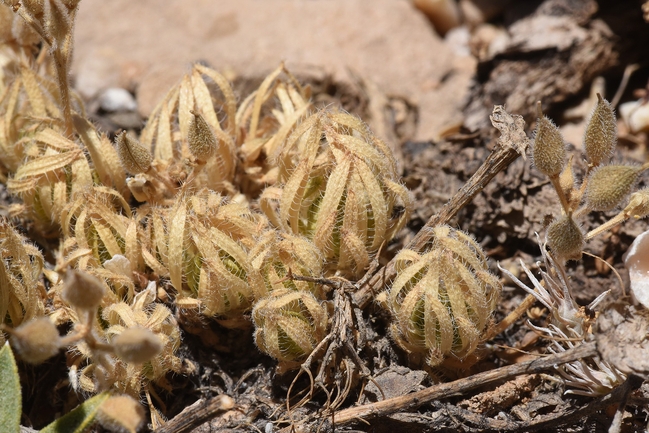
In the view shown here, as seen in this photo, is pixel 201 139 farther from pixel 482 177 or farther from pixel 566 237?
pixel 566 237

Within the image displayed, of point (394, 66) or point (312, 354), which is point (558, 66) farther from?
point (312, 354)

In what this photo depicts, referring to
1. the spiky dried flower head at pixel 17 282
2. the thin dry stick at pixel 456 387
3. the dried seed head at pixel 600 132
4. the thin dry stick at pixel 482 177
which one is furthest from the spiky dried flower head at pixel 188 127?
the dried seed head at pixel 600 132

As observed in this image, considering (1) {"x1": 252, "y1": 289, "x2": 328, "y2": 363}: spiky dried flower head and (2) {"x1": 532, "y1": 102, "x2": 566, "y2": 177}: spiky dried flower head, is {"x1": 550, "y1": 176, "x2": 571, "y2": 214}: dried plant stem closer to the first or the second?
(2) {"x1": 532, "y1": 102, "x2": 566, "y2": 177}: spiky dried flower head

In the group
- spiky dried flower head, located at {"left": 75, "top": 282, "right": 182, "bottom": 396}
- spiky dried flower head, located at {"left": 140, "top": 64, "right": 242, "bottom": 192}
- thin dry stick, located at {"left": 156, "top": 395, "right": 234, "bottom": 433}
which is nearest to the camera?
thin dry stick, located at {"left": 156, "top": 395, "right": 234, "bottom": 433}

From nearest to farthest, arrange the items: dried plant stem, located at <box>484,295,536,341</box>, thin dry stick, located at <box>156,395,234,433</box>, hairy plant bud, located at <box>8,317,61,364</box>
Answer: hairy plant bud, located at <box>8,317,61,364</box> < thin dry stick, located at <box>156,395,234,433</box> < dried plant stem, located at <box>484,295,536,341</box>

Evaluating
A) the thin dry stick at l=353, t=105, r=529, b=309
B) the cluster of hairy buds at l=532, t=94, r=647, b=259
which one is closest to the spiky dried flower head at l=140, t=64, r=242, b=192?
the thin dry stick at l=353, t=105, r=529, b=309

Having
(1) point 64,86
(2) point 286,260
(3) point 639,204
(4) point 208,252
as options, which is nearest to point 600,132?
Result: (3) point 639,204
